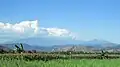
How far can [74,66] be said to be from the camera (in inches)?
479

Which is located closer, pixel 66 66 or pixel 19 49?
pixel 66 66

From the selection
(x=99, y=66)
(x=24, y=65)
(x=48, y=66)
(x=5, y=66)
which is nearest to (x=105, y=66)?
(x=99, y=66)

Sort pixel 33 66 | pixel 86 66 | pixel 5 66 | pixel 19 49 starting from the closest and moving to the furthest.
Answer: pixel 5 66 < pixel 33 66 < pixel 86 66 < pixel 19 49

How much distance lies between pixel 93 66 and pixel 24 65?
118 inches

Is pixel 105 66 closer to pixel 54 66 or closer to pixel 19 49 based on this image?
pixel 54 66

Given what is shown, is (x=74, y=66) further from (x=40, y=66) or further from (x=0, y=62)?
(x=0, y=62)

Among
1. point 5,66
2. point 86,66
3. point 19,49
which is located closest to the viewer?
point 5,66

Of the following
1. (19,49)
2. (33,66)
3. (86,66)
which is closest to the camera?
(33,66)

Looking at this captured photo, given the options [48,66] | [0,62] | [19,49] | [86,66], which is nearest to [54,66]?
[48,66]

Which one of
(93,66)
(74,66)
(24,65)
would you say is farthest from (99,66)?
(24,65)

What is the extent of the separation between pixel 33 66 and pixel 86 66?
2.08 meters

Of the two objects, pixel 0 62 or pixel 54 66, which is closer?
pixel 0 62

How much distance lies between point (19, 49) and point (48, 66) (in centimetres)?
2583

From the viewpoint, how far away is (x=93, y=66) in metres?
12.8
